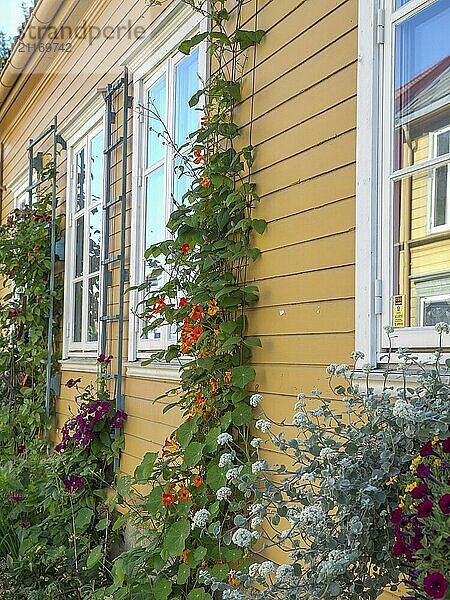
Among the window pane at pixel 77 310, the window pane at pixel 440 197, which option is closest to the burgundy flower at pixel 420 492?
the window pane at pixel 440 197

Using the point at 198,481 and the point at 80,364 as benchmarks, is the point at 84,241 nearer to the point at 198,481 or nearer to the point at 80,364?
the point at 80,364

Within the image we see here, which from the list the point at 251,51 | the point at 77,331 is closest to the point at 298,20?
the point at 251,51

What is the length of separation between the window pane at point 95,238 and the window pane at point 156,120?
1.17 metres

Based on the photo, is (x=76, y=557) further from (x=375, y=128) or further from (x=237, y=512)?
(x=375, y=128)

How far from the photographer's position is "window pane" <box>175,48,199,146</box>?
4707mm

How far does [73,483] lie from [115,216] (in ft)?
5.93

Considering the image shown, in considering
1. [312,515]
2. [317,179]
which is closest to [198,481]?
[317,179]

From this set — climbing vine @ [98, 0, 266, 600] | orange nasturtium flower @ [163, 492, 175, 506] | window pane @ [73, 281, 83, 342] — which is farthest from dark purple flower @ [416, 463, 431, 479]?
window pane @ [73, 281, 83, 342]

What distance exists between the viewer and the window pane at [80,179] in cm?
710

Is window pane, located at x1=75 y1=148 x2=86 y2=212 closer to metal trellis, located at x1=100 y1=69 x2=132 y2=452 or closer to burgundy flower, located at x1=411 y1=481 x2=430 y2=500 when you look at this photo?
metal trellis, located at x1=100 y1=69 x2=132 y2=452

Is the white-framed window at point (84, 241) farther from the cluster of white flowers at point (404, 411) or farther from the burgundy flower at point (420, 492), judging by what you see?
the burgundy flower at point (420, 492)

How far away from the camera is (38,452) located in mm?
7309

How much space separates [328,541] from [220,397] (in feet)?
5.28

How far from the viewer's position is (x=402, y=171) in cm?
274
